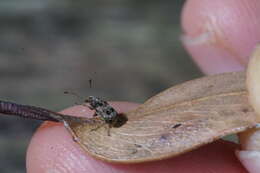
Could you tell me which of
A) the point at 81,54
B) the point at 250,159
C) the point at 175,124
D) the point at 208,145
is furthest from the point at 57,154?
the point at 81,54

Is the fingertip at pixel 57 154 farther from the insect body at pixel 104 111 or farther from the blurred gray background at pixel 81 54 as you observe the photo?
the blurred gray background at pixel 81 54

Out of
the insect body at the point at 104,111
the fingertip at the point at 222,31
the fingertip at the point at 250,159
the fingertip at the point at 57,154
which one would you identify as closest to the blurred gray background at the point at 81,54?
the fingertip at the point at 222,31

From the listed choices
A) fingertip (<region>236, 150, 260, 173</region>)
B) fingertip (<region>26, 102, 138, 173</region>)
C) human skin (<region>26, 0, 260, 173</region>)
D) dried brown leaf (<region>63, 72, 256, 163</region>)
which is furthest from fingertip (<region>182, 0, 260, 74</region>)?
fingertip (<region>26, 102, 138, 173</region>)

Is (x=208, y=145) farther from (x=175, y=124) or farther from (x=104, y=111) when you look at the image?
(x=104, y=111)

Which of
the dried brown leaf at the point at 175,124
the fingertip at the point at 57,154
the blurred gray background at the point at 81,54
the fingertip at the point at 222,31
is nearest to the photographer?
the dried brown leaf at the point at 175,124

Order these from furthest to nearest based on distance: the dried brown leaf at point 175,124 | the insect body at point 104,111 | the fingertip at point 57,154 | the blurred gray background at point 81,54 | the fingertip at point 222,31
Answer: the blurred gray background at point 81,54, the fingertip at point 222,31, the fingertip at point 57,154, the insect body at point 104,111, the dried brown leaf at point 175,124

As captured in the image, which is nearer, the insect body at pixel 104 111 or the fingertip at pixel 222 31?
the insect body at pixel 104 111

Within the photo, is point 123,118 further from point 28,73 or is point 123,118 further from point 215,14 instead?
point 28,73
